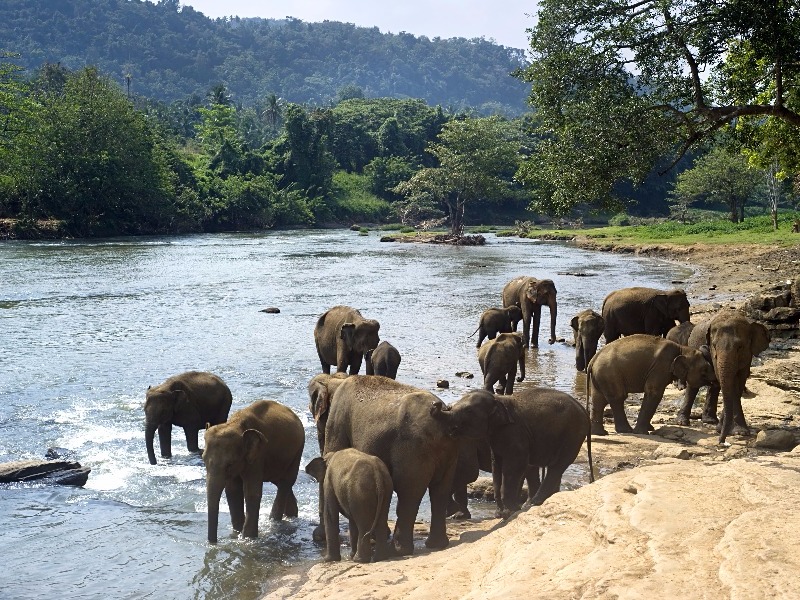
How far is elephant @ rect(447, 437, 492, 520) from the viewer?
329 inches

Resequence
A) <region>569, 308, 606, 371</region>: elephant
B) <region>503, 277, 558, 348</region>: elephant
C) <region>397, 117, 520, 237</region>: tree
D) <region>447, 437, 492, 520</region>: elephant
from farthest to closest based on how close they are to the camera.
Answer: <region>397, 117, 520, 237</region>: tree → <region>503, 277, 558, 348</region>: elephant → <region>569, 308, 606, 371</region>: elephant → <region>447, 437, 492, 520</region>: elephant

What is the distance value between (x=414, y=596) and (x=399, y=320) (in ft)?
61.7

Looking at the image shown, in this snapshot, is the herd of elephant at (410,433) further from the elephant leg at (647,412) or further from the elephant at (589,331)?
the elephant at (589,331)

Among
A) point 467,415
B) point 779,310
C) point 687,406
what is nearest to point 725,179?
point 779,310

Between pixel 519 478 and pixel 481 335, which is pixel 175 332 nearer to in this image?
pixel 481 335

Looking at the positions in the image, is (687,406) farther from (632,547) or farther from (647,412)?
(632,547)

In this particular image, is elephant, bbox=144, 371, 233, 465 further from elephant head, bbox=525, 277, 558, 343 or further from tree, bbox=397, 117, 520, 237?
tree, bbox=397, 117, 520, 237

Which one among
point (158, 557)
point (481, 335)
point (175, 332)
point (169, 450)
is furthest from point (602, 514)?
point (175, 332)

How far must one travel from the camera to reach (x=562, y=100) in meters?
15.7

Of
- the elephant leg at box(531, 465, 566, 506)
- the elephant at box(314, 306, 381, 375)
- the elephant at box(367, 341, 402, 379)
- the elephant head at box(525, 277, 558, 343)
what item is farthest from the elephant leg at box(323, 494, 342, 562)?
the elephant head at box(525, 277, 558, 343)

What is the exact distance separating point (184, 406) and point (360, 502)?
15.4 feet

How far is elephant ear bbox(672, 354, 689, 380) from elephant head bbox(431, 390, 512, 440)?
4.14 m

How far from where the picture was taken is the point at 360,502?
23.4 feet

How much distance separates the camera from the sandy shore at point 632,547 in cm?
A: 491
